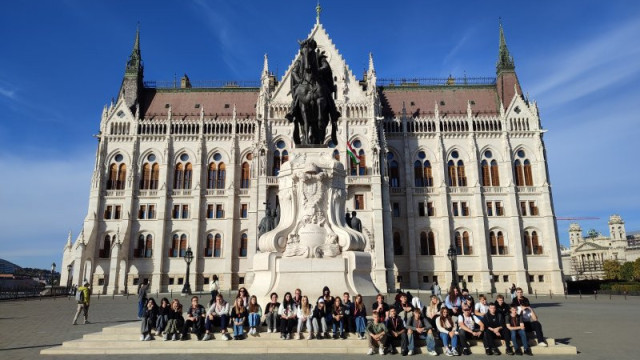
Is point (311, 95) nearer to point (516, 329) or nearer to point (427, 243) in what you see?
point (516, 329)

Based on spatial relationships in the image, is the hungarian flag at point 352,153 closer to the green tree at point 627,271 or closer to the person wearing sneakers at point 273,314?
the person wearing sneakers at point 273,314

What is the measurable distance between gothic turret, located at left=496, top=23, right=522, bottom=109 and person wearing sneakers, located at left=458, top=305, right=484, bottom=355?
4981 centimetres

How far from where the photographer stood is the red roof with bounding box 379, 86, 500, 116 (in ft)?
179

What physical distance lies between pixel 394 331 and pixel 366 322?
3.28 feet

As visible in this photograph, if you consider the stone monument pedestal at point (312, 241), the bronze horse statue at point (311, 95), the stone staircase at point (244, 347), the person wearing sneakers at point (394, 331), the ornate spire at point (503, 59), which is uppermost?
the ornate spire at point (503, 59)

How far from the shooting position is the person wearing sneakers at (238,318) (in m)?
10.5

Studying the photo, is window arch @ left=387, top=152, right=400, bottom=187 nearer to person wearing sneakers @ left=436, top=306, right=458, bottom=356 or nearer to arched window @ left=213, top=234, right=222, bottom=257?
arched window @ left=213, top=234, right=222, bottom=257

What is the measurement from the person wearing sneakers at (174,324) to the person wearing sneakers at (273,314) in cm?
223

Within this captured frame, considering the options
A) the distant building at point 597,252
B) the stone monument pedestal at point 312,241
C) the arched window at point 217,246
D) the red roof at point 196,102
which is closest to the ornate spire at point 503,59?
the red roof at point 196,102

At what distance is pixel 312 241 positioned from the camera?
1236cm

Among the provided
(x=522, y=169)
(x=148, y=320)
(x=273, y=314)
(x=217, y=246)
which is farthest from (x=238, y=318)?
(x=522, y=169)

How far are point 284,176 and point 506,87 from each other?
170 feet

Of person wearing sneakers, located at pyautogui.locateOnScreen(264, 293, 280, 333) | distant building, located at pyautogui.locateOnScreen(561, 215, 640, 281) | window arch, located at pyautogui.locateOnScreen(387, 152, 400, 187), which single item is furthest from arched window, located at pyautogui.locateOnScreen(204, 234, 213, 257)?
distant building, located at pyautogui.locateOnScreen(561, 215, 640, 281)

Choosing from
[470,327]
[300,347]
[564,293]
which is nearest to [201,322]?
[300,347]
